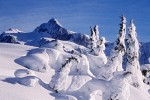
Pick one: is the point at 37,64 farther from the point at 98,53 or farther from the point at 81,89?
the point at 98,53

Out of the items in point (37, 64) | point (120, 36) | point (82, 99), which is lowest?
point (82, 99)

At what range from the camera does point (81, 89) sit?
37438mm

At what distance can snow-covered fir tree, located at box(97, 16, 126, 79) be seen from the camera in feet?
160

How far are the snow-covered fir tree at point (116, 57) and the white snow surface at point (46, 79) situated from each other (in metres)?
3.01

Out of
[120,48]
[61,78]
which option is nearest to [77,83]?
[61,78]

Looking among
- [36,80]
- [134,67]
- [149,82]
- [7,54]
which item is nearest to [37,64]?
[7,54]

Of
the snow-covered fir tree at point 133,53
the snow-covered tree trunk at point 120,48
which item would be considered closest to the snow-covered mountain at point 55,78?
the snow-covered tree trunk at point 120,48

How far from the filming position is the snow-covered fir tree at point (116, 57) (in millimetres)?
48875

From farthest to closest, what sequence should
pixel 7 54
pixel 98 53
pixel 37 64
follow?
pixel 98 53, pixel 7 54, pixel 37 64

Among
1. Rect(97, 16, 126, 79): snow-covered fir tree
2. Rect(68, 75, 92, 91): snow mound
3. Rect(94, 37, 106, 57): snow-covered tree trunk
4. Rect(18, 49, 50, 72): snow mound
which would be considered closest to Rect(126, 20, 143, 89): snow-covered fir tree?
Rect(97, 16, 126, 79): snow-covered fir tree

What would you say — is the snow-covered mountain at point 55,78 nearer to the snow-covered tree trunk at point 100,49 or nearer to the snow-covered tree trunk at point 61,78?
the snow-covered tree trunk at point 61,78

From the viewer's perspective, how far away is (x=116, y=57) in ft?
165

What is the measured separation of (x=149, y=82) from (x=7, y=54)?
2558cm

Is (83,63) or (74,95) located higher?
(83,63)
